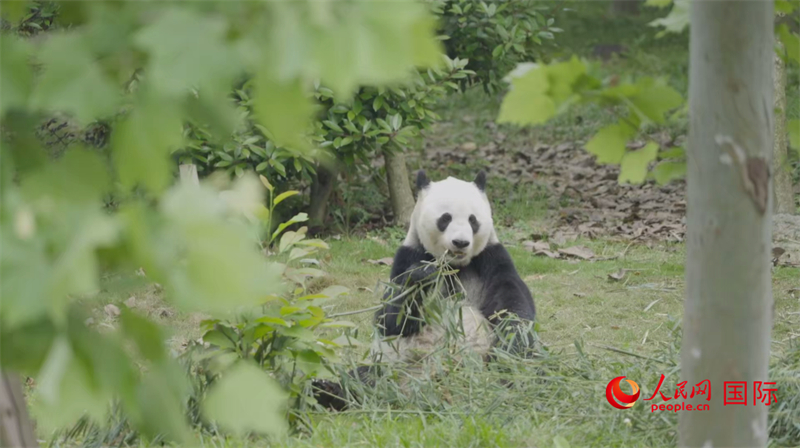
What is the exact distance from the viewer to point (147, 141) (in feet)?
2.96

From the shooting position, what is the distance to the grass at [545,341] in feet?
9.00

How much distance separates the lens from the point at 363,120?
22.0ft

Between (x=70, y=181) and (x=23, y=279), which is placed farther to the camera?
(x=70, y=181)

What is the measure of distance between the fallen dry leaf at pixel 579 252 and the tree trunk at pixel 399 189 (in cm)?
149

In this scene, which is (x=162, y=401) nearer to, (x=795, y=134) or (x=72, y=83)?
(x=72, y=83)

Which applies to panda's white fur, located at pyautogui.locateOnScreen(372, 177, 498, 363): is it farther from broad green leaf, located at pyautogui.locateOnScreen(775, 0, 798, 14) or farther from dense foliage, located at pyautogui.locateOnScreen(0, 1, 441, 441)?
dense foliage, located at pyautogui.locateOnScreen(0, 1, 441, 441)

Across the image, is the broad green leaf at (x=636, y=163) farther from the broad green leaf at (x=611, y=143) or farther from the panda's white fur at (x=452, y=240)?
the panda's white fur at (x=452, y=240)

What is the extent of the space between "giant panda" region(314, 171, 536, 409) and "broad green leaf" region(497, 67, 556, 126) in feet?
8.33

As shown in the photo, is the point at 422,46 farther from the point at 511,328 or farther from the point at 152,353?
the point at 511,328

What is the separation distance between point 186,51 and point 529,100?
56 cm

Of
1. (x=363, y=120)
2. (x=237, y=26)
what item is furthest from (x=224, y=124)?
(x=363, y=120)

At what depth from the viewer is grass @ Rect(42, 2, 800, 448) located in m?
2.74

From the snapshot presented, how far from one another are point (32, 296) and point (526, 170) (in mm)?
8407

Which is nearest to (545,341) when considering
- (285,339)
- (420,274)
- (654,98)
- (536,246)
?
(420,274)
